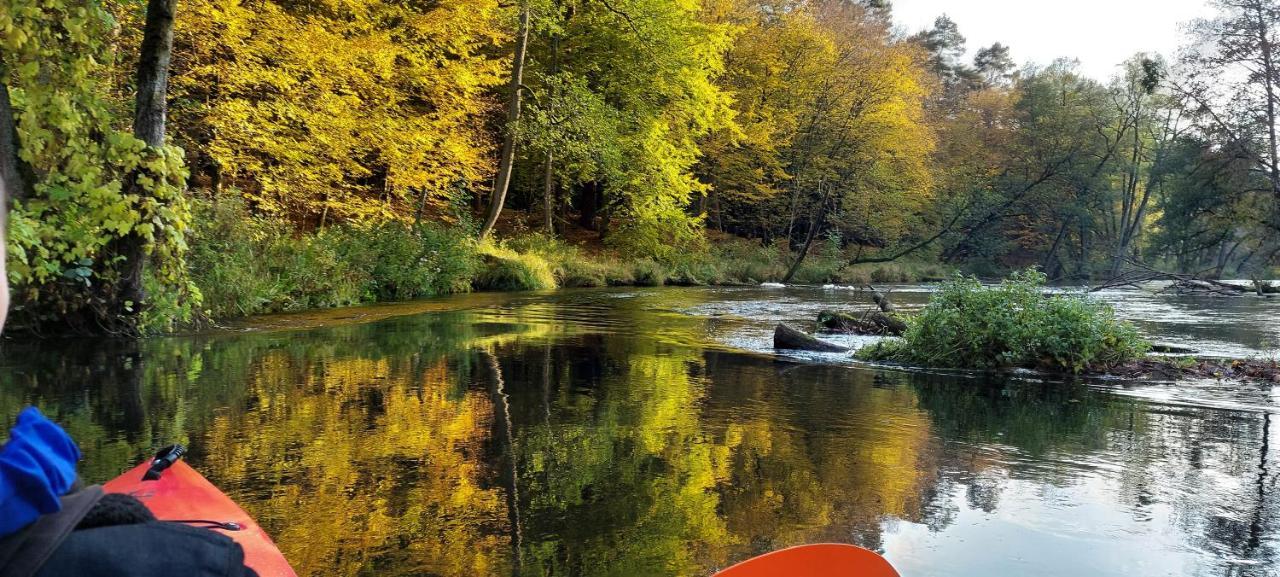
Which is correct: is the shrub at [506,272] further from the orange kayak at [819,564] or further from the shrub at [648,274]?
the orange kayak at [819,564]

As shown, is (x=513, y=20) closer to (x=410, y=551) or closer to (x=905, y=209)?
(x=410, y=551)

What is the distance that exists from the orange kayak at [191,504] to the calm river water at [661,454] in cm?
101

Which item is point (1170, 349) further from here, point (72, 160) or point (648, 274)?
point (648, 274)

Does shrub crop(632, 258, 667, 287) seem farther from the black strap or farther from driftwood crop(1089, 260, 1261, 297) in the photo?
the black strap

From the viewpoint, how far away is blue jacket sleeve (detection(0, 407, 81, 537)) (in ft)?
3.45

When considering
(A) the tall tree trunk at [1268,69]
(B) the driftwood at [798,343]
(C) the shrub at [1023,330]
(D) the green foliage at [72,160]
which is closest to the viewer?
(D) the green foliage at [72,160]

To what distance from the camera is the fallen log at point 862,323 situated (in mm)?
13703

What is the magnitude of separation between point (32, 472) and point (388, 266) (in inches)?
671

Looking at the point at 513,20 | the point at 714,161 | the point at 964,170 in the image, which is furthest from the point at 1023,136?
the point at 513,20

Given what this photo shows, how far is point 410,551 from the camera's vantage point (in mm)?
3465

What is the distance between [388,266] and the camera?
17484 mm

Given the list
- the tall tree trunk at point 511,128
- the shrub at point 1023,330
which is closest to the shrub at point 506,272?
the tall tree trunk at point 511,128

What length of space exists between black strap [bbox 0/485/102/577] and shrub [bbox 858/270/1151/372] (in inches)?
374

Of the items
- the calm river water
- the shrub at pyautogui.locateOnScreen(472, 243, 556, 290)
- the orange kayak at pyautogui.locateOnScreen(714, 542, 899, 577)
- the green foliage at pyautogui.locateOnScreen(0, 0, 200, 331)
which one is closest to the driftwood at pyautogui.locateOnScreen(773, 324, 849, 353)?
the calm river water
